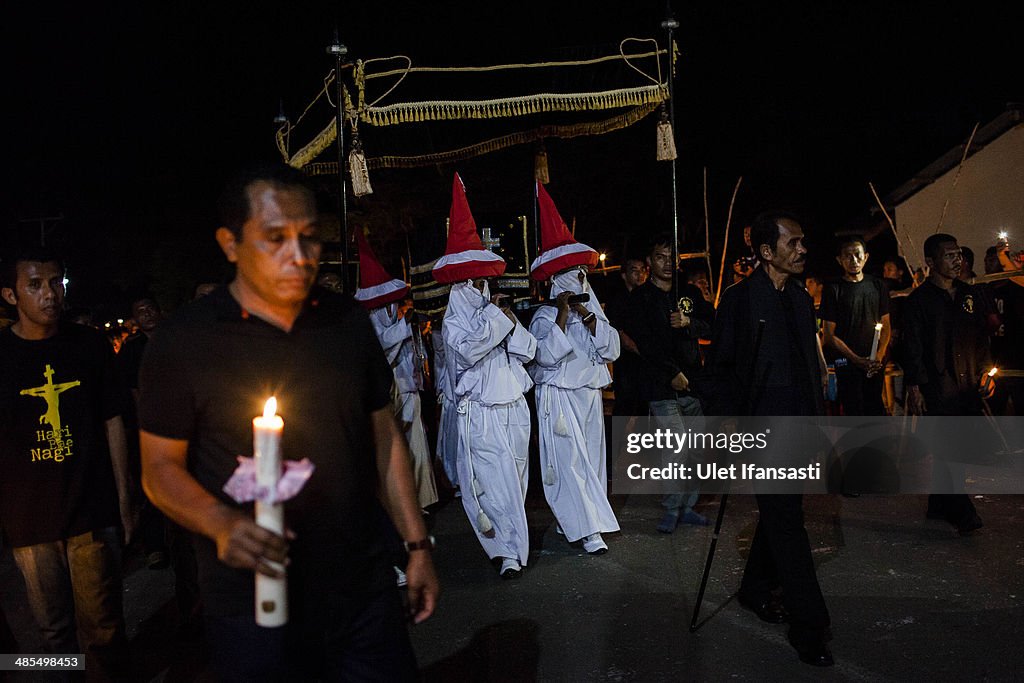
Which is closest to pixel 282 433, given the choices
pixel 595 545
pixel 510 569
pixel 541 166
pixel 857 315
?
pixel 510 569

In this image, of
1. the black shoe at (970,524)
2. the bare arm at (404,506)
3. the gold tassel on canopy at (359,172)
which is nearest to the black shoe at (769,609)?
the black shoe at (970,524)

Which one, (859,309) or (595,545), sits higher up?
(859,309)

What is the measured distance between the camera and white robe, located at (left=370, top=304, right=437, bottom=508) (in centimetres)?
738

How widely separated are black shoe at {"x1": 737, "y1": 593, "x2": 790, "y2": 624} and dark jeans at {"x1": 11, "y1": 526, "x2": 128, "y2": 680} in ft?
10.8

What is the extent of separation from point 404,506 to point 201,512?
637mm

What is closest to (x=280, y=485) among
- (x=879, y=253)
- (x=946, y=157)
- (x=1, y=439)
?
(x=1, y=439)

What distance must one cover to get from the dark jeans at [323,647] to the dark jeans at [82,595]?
174cm

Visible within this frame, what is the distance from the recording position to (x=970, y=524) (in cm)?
632

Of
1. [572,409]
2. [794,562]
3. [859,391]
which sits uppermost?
[572,409]

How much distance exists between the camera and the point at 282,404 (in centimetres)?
227

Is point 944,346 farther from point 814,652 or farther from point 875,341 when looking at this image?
point 814,652

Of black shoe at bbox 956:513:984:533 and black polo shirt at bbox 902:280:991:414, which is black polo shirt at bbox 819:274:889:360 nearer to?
black polo shirt at bbox 902:280:991:414

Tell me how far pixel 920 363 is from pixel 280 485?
6037 millimetres
